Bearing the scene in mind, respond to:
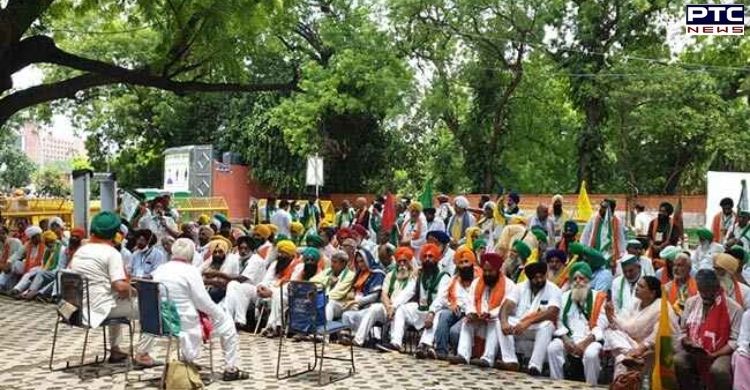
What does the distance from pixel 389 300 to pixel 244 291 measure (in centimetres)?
207

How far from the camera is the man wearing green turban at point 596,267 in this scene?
862cm

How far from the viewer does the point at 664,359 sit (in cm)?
678

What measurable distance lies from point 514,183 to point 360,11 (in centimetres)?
920

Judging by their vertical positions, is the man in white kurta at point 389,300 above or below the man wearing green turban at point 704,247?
below

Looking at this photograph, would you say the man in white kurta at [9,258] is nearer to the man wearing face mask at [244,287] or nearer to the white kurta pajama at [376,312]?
the man wearing face mask at [244,287]

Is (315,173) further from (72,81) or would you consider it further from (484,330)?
(484,330)

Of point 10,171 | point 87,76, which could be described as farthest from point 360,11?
point 10,171

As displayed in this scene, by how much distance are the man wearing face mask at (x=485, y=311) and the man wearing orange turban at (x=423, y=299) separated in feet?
1.87

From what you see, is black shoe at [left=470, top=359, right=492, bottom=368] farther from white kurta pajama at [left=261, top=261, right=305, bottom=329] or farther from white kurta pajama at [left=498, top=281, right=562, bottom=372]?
white kurta pajama at [left=261, top=261, right=305, bottom=329]

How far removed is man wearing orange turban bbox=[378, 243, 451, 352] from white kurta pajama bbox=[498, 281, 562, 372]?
91 cm

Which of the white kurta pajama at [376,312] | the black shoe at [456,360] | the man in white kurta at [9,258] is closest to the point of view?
the black shoe at [456,360]

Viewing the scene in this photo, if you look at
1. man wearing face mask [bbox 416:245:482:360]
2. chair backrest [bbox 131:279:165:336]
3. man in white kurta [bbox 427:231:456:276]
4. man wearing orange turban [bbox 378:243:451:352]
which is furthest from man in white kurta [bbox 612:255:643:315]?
chair backrest [bbox 131:279:165:336]

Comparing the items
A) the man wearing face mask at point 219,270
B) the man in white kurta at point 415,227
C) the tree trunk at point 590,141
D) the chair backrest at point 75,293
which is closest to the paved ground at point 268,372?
the chair backrest at point 75,293

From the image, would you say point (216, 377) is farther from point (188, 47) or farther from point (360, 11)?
point (360, 11)
